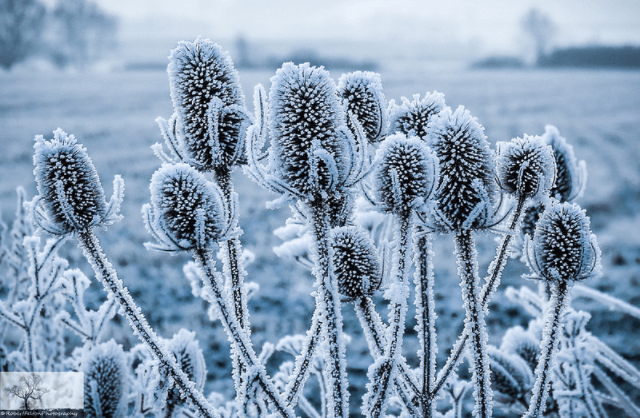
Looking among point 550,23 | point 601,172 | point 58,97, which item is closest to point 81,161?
point 601,172

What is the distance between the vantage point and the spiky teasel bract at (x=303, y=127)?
684 millimetres

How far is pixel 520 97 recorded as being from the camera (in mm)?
7590

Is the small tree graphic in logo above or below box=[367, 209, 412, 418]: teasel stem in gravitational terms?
below

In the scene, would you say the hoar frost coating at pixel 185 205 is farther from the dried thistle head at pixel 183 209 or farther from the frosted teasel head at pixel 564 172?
the frosted teasel head at pixel 564 172

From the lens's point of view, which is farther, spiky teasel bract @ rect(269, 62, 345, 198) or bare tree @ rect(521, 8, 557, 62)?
bare tree @ rect(521, 8, 557, 62)

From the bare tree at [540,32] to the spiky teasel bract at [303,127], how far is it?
25.9 ft

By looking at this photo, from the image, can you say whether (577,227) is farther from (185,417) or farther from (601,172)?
(601,172)

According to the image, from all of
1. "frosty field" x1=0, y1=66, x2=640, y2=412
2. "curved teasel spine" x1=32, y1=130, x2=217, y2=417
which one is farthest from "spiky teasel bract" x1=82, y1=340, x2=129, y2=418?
"frosty field" x1=0, y1=66, x2=640, y2=412

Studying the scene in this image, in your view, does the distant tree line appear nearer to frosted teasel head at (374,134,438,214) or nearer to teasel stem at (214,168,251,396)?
teasel stem at (214,168,251,396)

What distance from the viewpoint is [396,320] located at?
767 mm

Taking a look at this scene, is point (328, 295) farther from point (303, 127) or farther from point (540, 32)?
point (540, 32)

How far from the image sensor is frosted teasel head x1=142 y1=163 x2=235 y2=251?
2.26ft

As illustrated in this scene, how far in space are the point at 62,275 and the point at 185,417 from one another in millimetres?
461

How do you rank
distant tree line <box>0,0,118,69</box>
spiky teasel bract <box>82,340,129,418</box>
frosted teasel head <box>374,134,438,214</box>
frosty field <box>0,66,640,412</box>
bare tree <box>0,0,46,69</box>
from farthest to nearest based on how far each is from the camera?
distant tree line <box>0,0,118,69</box>, bare tree <box>0,0,46,69</box>, frosty field <box>0,66,640,412</box>, spiky teasel bract <box>82,340,129,418</box>, frosted teasel head <box>374,134,438,214</box>
